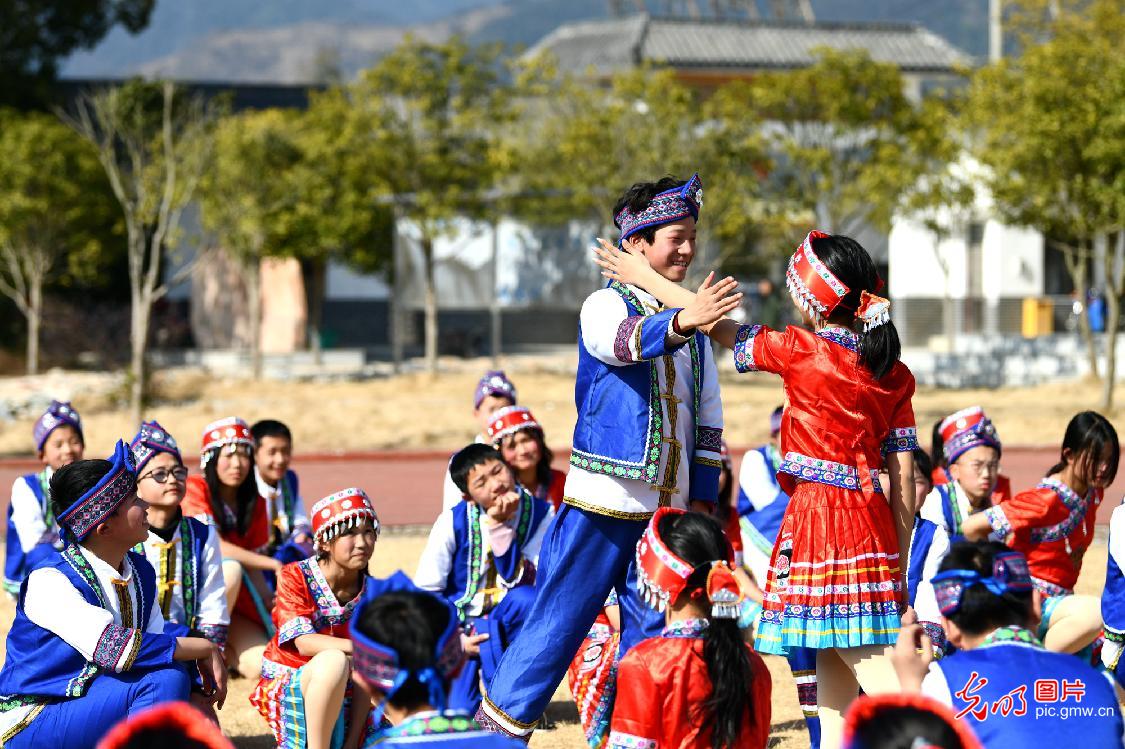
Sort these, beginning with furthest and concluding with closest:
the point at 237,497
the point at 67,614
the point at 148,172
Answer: the point at 148,172
the point at 237,497
the point at 67,614

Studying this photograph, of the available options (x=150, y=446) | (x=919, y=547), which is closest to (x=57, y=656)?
(x=150, y=446)

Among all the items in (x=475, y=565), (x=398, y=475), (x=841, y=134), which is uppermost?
(x=841, y=134)

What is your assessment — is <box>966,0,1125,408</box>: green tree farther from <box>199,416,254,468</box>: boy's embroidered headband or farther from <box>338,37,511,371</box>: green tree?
<box>199,416,254,468</box>: boy's embroidered headband

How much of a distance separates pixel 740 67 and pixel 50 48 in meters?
18.5

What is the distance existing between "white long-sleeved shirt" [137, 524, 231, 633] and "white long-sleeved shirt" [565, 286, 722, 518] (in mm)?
1659

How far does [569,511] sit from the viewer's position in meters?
4.90

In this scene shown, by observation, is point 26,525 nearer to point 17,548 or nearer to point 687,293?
point 17,548

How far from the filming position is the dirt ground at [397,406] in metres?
17.2

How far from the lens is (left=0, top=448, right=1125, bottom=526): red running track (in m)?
12.4

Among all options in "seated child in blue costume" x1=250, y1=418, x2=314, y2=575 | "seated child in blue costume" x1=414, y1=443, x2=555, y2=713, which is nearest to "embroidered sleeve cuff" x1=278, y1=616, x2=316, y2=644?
"seated child in blue costume" x1=414, y1=443, x2=555, y2=713

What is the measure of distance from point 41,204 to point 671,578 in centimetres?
2430

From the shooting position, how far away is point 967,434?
6.43m

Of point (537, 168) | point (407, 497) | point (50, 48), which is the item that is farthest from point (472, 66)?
point (50, 48)

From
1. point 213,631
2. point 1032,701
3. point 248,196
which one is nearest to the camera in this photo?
point 1032,701
